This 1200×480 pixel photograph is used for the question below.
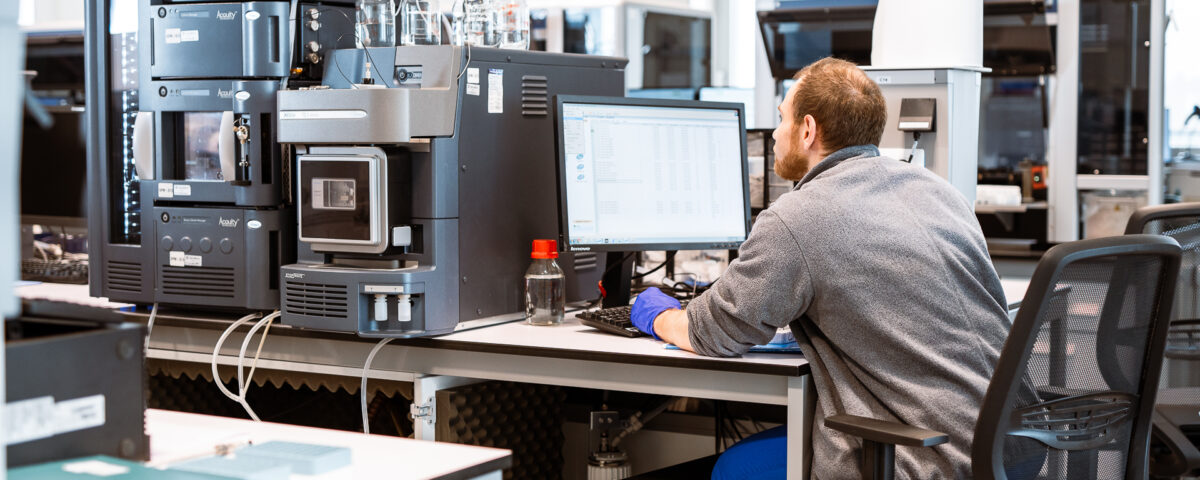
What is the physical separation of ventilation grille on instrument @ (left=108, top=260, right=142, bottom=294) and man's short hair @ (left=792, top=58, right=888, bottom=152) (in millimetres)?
1441

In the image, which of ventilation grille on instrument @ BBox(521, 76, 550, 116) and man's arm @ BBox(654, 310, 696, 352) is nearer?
man's arm @ BBox(654, 310, 696, 352)

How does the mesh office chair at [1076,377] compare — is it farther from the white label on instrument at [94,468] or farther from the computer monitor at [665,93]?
the computer monitor at [665,93]

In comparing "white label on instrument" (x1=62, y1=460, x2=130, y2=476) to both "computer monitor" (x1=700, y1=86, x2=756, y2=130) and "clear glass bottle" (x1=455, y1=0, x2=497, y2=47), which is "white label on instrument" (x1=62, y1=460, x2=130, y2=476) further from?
"computer monitor" (x1=700, y1=86, x2=756, y2=130)

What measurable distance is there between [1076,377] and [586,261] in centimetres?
118

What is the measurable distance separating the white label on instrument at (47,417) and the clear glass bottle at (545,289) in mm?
1234

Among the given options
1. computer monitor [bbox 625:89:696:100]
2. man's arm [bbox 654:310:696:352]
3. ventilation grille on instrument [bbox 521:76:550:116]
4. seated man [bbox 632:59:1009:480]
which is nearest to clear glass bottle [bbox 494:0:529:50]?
ventilation grille on instrument [bbox 521:76:550:116]

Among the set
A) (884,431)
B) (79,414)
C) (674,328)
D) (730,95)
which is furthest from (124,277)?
(730,95)

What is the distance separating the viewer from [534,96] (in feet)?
8.22

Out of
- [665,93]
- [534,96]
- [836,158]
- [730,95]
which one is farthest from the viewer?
[665,93]

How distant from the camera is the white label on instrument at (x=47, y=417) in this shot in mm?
1174

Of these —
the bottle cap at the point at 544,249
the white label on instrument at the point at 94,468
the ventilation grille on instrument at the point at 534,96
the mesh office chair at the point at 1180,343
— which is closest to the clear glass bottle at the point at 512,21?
the ventilation grille on instrument at the point at 534,96

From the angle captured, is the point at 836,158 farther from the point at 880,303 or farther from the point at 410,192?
the point at 410,192

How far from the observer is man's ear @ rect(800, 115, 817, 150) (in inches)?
81.5

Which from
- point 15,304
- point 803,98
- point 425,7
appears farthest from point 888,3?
point 15,304
